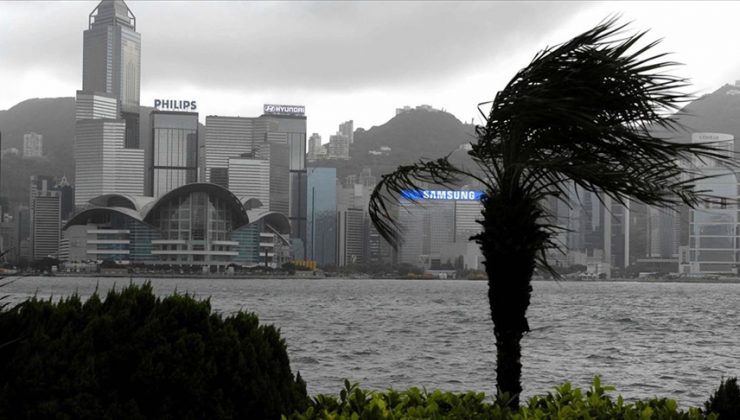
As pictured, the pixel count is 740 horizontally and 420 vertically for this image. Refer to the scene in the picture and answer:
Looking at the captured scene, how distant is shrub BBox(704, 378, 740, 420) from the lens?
856 cm

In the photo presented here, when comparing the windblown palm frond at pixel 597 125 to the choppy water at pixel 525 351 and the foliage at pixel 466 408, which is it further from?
the choppy water at pixel 525 351

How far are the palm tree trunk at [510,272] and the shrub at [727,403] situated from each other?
6.63 feet

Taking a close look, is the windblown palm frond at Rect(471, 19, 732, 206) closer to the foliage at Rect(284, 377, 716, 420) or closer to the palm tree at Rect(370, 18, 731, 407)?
the palm tree at Rect(370, 18, 731, 407)

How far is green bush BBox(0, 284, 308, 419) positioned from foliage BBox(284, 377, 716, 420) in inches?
19.4

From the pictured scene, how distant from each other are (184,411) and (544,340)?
60251 millimetres

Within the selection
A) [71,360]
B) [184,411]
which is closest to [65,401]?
[71,360]

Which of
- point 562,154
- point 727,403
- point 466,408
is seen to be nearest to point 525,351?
point 562,154

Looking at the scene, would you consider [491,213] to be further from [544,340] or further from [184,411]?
[544,340]

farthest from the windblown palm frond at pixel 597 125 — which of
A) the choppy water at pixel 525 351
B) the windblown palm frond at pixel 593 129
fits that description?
the choppy water at pixel 525 351

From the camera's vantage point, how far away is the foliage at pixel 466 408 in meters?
7.69

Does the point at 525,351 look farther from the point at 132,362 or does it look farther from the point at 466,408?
the point at 132,362

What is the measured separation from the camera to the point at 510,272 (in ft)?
32.9

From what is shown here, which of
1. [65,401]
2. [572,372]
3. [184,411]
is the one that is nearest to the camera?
[65,401]

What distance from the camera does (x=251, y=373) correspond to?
7.64m
